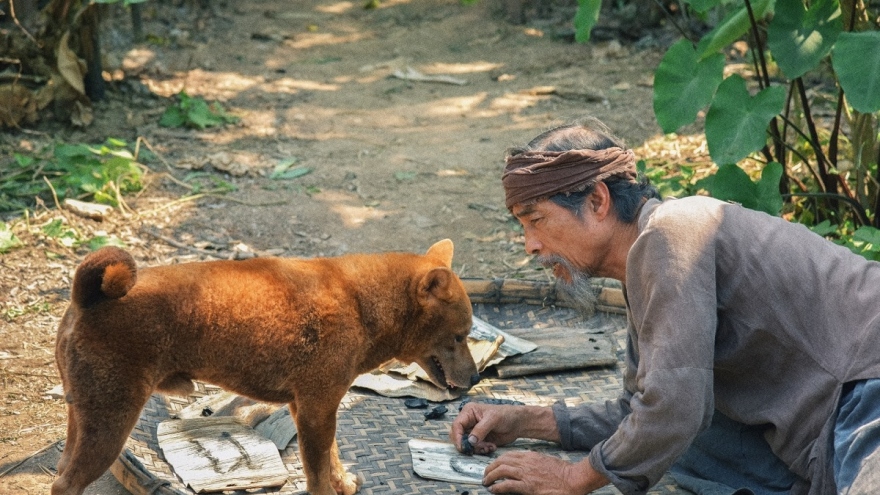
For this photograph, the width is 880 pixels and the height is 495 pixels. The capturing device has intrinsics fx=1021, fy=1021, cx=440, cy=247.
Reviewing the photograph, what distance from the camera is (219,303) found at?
3.86 meters

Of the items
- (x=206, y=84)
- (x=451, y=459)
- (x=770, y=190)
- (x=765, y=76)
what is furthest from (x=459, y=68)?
(x=451, y=459)

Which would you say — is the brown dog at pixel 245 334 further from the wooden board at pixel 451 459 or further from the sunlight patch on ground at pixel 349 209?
the sunlight patch on ground at pixel 349 209

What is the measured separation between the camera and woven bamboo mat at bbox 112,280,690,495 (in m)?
4.27

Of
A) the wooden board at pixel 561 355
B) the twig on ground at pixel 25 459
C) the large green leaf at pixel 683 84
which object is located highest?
the large green leaf at pixel 683 84

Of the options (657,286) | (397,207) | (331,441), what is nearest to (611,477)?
(657,286)

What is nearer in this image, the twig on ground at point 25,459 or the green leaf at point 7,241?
the twig on ground at point 25,459

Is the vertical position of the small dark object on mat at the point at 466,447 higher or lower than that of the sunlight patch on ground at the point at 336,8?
lower

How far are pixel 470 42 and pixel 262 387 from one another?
893cm

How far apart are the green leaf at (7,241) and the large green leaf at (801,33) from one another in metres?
4.98

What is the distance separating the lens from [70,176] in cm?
785

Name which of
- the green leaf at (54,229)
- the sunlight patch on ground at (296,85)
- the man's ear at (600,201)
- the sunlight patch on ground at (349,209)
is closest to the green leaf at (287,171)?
the sunlight patch on ground at (349,209)

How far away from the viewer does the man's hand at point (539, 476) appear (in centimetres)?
383

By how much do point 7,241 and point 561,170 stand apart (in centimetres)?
466

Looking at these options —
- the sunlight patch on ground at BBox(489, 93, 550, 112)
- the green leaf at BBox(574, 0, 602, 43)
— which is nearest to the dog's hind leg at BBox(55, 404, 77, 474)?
the green leaf at BBox(574, 0, 602, 43)
